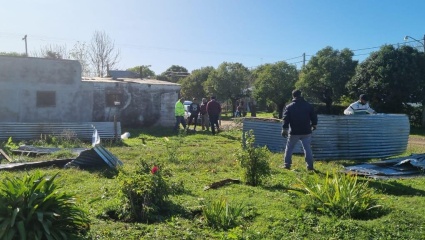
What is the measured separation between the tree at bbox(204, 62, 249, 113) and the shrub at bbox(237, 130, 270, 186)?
104ft

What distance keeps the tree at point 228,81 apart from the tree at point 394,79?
16.0 meters

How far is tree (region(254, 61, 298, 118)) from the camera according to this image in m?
33.4

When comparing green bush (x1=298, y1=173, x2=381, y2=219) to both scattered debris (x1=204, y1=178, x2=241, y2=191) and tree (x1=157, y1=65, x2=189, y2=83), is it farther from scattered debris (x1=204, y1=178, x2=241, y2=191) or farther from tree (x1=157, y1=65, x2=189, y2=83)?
tree (x1=157, y1=65, x2=189, y2=83)

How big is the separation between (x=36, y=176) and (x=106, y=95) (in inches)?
685

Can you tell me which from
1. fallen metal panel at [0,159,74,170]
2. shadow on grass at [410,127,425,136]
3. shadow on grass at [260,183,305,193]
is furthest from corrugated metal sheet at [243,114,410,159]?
shadow on grass at [410,127,425,136]

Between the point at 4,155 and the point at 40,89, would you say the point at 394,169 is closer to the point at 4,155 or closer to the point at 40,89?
the point at 4,155

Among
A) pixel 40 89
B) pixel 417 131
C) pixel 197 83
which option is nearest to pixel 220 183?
pixel 40 89

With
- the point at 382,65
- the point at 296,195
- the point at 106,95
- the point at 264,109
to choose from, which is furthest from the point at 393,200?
the point at 264,109

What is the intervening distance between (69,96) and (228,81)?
20.8 metres

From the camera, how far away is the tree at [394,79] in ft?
76.6

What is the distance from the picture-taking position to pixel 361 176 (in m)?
8.91

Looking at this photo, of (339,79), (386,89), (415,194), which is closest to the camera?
(415,194)

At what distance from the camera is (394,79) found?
77.0 ft

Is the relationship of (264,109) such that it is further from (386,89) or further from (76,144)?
(76,144)
